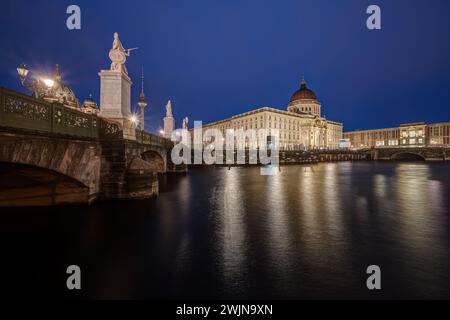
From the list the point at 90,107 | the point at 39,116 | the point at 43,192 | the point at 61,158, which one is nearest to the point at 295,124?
the point at 90,107

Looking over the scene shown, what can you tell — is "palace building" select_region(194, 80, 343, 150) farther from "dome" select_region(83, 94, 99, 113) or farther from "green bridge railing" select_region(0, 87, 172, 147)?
"green bridge railing" select_region(0, 87, 172, 147)

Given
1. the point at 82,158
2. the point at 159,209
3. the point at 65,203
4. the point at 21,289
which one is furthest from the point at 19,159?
the point at 159,209

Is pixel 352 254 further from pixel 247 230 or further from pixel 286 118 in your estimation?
pixel 286 118

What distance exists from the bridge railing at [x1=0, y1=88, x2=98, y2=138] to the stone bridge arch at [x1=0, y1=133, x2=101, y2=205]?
359 mm

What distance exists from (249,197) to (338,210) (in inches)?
221

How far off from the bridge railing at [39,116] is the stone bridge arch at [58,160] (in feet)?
1.18

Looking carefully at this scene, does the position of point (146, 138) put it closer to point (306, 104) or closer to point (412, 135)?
point (306, 104)

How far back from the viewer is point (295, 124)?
4710 inches

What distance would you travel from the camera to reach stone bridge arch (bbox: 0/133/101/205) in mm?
6594

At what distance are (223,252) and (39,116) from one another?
7.38 metres

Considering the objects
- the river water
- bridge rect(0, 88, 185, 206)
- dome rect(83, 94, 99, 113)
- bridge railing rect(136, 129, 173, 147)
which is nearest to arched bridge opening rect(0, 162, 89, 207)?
bridge rect(0, 88, 185, 206)

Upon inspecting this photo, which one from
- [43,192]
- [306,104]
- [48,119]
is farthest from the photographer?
[306,104]

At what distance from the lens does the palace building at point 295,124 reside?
107938 millimetres
